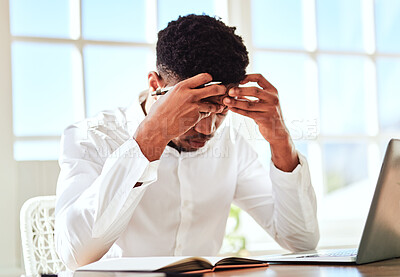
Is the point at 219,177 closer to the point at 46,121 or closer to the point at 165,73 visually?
the point at 165,73

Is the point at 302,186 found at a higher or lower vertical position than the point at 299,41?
lower

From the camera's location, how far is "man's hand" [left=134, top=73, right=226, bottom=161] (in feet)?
4.62

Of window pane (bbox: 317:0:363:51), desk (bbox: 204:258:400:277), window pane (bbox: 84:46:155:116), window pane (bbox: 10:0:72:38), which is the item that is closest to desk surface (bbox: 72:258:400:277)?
desk (bbox: 204:258:400:277)

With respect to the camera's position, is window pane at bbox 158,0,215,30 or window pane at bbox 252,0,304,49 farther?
window pane at bbox 252,0,304,49

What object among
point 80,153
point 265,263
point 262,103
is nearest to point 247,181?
point 262,103

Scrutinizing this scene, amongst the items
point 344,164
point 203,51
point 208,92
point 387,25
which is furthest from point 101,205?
point 387,25

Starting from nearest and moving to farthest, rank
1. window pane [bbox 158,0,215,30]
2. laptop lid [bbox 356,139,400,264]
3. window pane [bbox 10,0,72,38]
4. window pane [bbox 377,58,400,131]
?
laptop lid [bbox 356,139,400,264] → window pane [bbox 10,0,72,38] → window pane [bbox 158,0,215,30] → window pane [bbox 377,58,400,131]

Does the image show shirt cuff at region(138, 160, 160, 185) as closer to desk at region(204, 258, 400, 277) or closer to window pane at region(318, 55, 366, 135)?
desk at region(204, 258, 400, 277)

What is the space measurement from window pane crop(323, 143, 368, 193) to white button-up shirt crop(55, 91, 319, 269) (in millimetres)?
1382

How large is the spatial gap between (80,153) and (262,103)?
574mm

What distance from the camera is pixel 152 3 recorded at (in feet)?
9.43

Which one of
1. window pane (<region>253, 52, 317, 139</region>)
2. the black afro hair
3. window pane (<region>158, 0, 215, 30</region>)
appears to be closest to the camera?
the black afro hair

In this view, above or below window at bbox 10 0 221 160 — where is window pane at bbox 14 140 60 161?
below

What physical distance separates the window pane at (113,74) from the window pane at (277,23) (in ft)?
2.24
